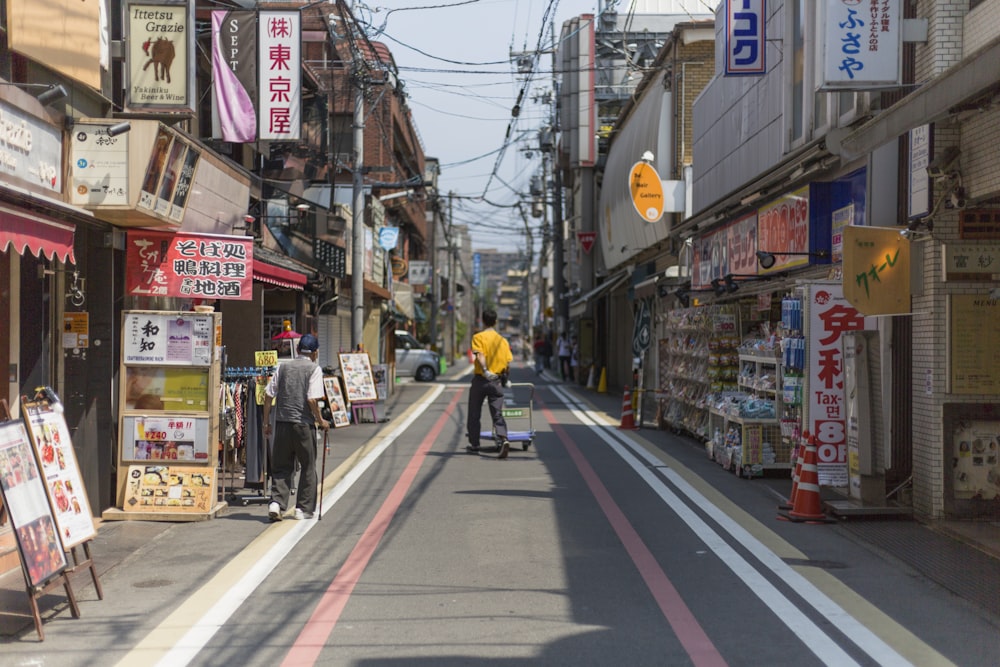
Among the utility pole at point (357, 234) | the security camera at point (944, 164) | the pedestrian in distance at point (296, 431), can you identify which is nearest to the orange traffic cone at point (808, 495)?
the security camera at point (944, 164)

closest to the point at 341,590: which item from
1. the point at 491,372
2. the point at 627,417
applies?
the point at 491,372

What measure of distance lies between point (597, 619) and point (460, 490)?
5573mm

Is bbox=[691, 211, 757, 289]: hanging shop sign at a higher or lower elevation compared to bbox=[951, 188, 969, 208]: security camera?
higher

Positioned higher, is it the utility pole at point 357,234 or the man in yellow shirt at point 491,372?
the utility pole at point 357,234

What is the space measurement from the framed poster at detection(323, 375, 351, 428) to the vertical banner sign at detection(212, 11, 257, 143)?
6043 mm

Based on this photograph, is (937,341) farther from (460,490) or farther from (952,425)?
(460,490)

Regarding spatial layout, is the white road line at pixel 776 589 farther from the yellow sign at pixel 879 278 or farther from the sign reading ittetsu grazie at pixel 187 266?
the sign reading ittetsu grazie at pixel 187 266

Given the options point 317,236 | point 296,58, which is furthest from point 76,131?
point 317,236

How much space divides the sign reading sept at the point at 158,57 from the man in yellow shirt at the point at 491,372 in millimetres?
5554

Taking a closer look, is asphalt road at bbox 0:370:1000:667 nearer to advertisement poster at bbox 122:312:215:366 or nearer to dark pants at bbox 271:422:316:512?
dark pants at bbox 271:422:316:512

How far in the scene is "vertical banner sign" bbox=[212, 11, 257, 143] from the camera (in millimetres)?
15461

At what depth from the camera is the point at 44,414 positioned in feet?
22.7

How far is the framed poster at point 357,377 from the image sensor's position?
20750 millimetres

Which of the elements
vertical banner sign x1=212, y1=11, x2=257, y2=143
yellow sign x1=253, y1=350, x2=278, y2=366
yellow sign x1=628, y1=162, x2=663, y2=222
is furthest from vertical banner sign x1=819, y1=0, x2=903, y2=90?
yellow sign x1=628, y1=162, x2=663, y2=222
